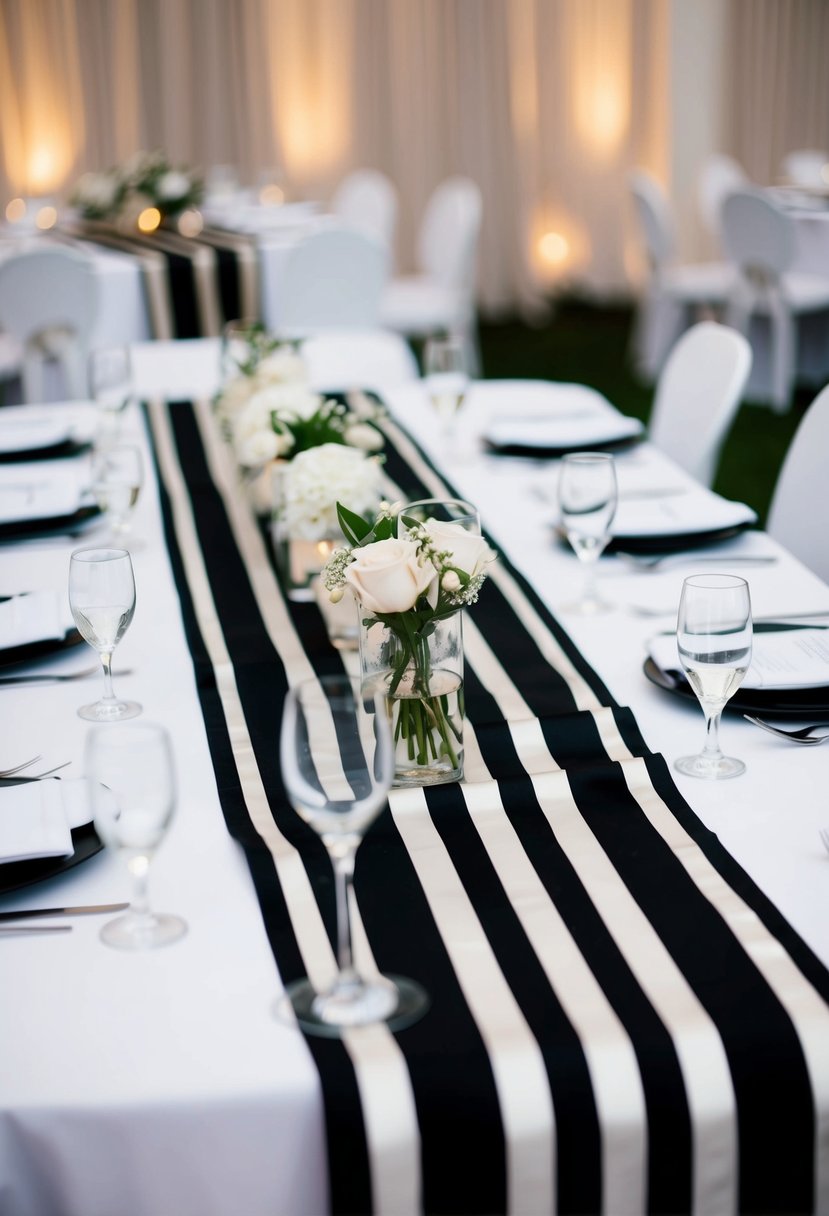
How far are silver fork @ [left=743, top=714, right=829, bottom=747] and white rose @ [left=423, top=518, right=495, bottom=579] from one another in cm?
34

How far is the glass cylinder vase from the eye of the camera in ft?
4.32

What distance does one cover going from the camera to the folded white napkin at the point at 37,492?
2230 mm

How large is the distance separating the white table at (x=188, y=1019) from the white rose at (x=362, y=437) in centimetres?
66

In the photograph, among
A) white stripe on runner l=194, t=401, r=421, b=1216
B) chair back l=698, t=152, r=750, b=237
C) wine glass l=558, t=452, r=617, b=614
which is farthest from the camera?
chair back l=698, t=152, r=750, b=237

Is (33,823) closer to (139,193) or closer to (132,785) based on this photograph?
(132,785)

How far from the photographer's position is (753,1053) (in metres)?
0.94

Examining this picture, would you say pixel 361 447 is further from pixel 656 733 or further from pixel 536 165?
pixel 536 165

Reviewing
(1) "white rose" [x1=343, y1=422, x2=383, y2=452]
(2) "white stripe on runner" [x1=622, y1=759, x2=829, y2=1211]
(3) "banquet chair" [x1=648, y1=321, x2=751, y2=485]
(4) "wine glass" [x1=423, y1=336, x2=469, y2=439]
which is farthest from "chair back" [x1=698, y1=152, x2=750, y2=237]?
(2) "white stripe on runner" [x1=622, y1=759, x2=829, y2=1211]

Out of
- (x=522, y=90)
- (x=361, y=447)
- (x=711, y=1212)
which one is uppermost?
(x=522, y=90)

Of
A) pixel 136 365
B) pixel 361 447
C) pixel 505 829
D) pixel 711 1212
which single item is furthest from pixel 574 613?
pixel 136 365

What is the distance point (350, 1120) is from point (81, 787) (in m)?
0.48

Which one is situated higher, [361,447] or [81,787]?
[361,447]

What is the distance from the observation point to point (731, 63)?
844cm

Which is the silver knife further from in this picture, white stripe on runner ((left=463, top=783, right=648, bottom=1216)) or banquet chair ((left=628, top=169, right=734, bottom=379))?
banquet chair ((left=628, top=169, right=734, bottom=379))
